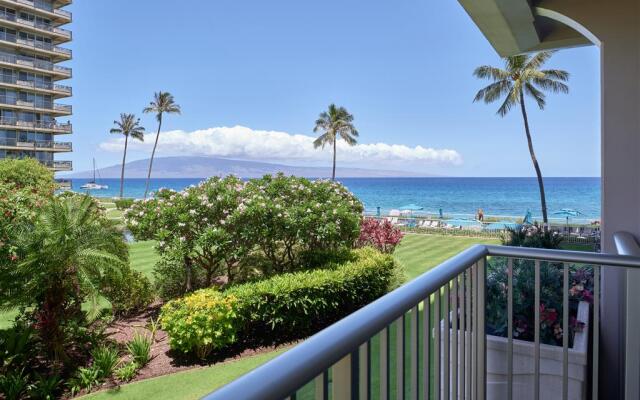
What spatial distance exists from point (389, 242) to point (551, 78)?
12.9 meters

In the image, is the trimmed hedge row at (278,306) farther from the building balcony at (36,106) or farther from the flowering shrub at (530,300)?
the building balcony at (36,106)

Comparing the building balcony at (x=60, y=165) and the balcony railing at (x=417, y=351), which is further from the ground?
the building balcony at (x=60, y=165)

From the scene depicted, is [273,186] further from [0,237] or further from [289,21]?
[289,21]

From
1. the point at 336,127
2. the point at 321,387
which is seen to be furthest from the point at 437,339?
the point at 336,127

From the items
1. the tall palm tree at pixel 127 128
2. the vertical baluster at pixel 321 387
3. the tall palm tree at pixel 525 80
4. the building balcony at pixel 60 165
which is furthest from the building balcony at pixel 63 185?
the tall palm tree at pixel 525 80

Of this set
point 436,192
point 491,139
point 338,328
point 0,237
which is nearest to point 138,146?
point 436,192

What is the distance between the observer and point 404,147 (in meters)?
67.2

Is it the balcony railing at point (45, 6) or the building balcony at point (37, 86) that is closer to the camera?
the building balcony at point (37, 86)

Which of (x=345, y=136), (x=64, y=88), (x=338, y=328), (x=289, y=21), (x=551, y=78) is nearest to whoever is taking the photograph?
(x=338, y=328)

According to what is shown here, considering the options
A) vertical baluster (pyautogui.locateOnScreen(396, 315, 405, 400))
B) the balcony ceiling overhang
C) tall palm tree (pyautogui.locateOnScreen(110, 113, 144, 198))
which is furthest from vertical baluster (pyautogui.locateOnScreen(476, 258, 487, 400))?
tall palm tree (pyautogui.locateOnScreen(110, 113, 144, 198))

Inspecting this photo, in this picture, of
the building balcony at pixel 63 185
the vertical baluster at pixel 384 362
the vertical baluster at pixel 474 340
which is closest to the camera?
the vertical baluster at pixel 384 362

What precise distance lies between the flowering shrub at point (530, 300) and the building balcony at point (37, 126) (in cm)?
3774

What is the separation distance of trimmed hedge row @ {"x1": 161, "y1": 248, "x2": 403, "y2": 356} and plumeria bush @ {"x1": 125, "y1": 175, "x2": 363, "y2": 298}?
3.12ft

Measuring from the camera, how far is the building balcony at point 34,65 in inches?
1253
